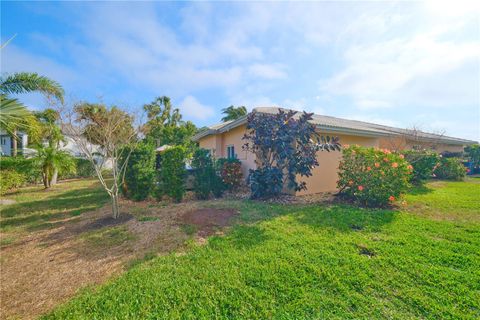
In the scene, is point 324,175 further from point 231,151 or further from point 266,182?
point 231,151

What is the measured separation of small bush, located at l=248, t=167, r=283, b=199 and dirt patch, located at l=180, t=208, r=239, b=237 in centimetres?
183

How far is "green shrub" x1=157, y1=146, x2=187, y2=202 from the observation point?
8.34 meters

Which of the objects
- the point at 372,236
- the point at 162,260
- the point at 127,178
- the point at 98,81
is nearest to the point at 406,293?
the point at 372,236

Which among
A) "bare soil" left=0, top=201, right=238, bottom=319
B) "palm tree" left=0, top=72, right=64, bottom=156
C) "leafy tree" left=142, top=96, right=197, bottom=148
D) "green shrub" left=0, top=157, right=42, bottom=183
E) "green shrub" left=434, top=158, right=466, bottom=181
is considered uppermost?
"leafy tree" left=142, top=96, right=197, bottom=148

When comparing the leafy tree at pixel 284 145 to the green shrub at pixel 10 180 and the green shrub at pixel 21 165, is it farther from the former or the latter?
the green shrub at pixel 21 165

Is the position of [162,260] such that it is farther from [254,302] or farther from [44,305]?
[254,302]

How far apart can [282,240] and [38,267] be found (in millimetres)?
4830

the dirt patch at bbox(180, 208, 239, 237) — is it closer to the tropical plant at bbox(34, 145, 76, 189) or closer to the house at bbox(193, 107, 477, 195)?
the house at bbox(193, 107, 477, 195)

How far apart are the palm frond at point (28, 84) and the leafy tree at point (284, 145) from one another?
7.38 meters

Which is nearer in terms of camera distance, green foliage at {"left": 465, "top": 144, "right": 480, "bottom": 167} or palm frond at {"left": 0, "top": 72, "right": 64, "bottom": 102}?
palm frond at {"left": 0, "top": 72, "right": 64, "bottom": 102}

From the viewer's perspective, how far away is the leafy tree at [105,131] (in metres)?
6.30

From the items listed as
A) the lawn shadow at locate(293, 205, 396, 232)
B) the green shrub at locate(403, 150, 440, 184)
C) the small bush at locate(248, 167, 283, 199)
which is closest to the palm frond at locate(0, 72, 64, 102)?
the small bush at locate(248, 167, 283, 199)

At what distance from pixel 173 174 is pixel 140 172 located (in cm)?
132

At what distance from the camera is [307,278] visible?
3.13 m
